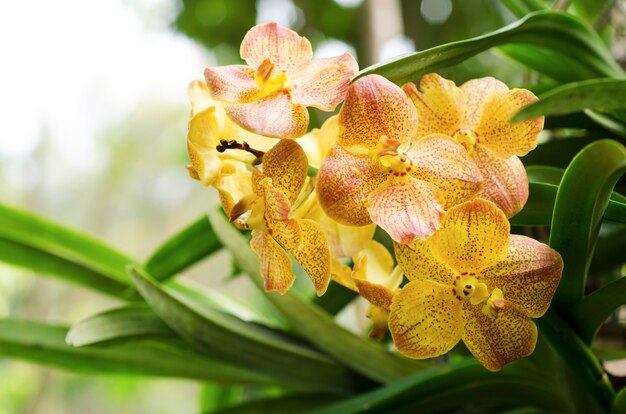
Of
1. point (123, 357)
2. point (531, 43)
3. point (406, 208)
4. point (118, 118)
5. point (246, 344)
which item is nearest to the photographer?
point (406, 208)

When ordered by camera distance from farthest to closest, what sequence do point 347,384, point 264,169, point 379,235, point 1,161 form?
point 1,161 < point 347,384 < point 379,235 < point 264,169

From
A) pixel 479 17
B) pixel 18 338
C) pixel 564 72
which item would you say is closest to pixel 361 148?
pixel 564 72

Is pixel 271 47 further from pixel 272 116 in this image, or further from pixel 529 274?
pixel 529 274

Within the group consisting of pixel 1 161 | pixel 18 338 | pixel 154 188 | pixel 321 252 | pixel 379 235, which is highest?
pixel 321 252

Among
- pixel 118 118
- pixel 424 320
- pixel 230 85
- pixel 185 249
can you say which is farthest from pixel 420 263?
pixel 118 118

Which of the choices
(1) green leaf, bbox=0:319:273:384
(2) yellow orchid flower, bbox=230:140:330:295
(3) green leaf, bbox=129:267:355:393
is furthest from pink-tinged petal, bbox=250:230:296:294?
(1) green leaf, bbox=0:319:273:384

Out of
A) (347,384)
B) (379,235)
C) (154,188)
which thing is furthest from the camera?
(154,188)

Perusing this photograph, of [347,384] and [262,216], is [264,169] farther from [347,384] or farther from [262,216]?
[347,384]
